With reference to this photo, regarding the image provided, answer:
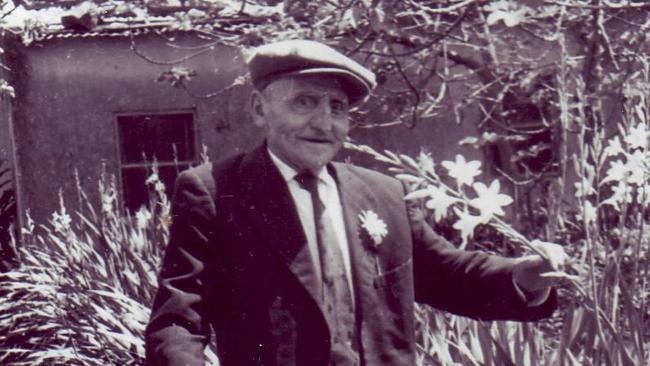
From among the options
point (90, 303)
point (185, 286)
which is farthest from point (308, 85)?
point (90, 303)

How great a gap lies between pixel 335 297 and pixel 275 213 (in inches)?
9.7

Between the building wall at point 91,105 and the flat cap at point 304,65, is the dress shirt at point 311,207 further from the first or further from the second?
the building wall at point 91,105

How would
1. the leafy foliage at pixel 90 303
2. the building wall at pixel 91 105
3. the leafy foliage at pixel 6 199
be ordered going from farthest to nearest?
the building wall at pixel 91 105, the leafy foliage at pixel 6 199, the leafy foliage at pixel 90 303

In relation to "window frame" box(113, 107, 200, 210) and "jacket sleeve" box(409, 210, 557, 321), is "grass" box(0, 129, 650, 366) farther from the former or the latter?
"window frame" box(113, 107, 200, 210)

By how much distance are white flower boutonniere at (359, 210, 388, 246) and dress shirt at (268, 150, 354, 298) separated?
0.05 m

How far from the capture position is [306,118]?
2.16m

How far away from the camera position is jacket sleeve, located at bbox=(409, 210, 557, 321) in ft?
7.29

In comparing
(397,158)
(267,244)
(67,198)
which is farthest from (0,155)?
(397,158)

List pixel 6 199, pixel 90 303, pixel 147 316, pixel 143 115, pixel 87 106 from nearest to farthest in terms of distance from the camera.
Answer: pixel 147 316 < pixel 90 303 < pixel 87 106 < pixel 143 115 < pixel 6 199

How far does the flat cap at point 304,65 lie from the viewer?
86.8 inches

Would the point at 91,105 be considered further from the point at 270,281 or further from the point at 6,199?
the point at 270,281

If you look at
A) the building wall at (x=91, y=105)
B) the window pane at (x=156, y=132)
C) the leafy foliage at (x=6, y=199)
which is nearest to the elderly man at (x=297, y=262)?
the leafy foliage at (x=6, y=199)

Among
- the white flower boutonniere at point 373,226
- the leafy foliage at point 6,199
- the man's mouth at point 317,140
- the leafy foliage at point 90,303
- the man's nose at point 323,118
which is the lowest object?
the leafy foliage at point 6,199

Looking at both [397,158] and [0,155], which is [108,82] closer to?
[0,155]
